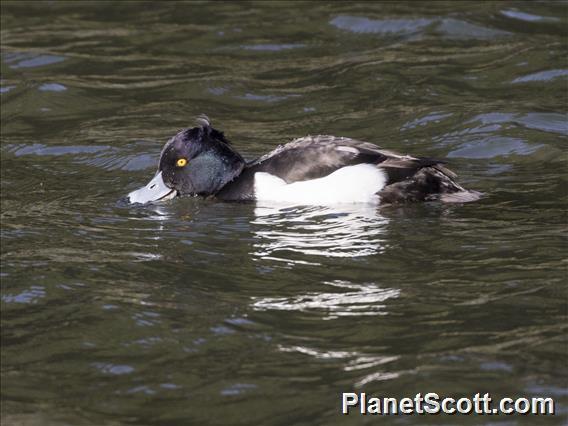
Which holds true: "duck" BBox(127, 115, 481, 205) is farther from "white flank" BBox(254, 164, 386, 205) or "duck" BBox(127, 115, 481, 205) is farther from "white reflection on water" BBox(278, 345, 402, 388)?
"white reflection on water" BBox(278, 345, 402, 388)

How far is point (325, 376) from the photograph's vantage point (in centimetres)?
558

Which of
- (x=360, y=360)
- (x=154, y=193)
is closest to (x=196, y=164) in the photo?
(x=154, y=193)

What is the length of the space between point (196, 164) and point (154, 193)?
0.45 m

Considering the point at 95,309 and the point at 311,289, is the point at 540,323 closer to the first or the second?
the point at 311,289

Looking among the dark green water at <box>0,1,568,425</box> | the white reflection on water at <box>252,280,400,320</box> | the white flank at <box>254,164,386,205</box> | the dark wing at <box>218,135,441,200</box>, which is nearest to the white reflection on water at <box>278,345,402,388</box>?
the dark green water at <box>0,1,568,425</box>

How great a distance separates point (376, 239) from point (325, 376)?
7.08 ft

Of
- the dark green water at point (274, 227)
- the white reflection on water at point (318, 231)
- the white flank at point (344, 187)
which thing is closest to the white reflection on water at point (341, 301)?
the dark green water at point (274, 227)

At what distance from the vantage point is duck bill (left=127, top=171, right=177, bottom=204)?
29.4ft

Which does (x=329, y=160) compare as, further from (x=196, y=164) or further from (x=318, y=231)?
(x=196, y=164)

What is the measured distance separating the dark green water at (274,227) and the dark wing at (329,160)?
29 centimetres

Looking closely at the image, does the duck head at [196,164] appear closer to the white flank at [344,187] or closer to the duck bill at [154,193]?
the duck bill at [154,193]

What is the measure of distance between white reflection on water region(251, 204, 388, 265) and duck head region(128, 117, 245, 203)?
0.67 m

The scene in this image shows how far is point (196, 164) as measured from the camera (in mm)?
9273

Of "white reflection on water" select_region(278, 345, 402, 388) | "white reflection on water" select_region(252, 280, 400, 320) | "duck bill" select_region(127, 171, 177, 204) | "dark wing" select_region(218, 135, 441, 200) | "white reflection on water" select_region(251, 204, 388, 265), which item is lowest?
"white reflection on water" select_region(278, 345, 402, 388)
